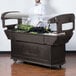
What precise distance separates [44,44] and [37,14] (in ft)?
3.36

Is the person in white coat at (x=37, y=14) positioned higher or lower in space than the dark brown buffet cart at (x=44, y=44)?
higher

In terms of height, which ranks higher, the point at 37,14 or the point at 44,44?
the point at 37,14

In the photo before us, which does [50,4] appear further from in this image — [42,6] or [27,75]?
[27,75]

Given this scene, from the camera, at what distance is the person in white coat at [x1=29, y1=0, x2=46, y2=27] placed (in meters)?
5.59

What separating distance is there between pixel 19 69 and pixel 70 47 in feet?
5.69

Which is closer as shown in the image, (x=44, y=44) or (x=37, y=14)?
(x=44, y=44)

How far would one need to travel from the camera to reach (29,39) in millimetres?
5191

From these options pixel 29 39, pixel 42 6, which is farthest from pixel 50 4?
pixel 29 39

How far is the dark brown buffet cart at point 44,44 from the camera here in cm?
490

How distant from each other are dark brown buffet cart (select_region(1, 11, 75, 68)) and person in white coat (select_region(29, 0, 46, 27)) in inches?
17.0

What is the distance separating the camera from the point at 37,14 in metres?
5.82

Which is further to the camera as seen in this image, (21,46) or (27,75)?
(21,46)

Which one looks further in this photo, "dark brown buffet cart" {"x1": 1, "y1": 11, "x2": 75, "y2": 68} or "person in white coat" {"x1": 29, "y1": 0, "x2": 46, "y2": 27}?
"person in white coat" {"x1": 29, "y1": 0, "x2": 46, "y2": 27}

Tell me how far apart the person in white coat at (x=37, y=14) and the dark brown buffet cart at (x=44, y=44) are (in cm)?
43
